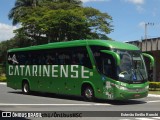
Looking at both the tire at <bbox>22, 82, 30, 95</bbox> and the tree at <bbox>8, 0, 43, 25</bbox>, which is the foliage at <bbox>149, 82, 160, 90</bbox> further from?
the tree at <bbox>8, 0, 43, 25</bbox>

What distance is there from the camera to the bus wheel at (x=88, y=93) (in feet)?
69.5

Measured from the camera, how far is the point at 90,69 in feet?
69.1

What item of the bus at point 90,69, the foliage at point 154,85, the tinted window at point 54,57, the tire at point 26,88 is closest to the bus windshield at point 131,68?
the bus at point 90,69

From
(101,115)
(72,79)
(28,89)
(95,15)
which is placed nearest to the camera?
(101,115)

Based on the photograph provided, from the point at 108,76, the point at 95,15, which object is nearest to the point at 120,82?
the point at 108,76

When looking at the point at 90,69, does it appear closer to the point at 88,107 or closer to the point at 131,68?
the point at 131,68

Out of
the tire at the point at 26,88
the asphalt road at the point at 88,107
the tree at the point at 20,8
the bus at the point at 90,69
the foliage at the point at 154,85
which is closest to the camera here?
the asphalt road at the point at 88,107

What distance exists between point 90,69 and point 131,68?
234 cm

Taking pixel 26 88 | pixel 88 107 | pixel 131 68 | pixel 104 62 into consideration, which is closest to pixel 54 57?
pixel 26 88

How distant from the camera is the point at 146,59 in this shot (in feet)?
76.2

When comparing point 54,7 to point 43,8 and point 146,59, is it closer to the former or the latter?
point 43,8

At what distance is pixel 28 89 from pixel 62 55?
518 cm

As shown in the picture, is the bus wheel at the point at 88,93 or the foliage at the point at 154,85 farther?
the foliage at the point at 154,85

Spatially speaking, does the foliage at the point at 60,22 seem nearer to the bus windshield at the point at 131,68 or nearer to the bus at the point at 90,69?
the bus at the point at 90,69
